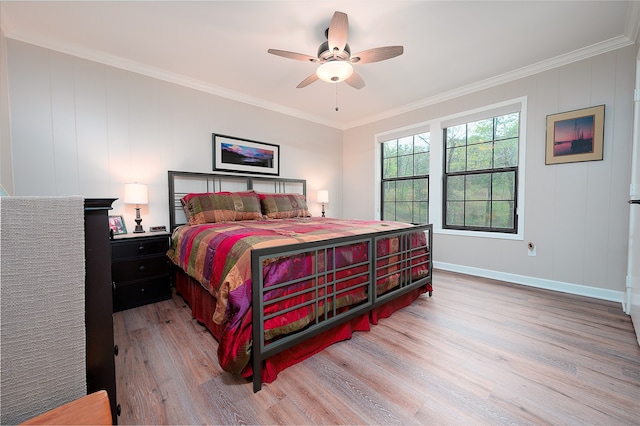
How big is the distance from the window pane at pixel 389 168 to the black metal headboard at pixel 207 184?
65.2 inches

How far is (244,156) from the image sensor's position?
3.71 m

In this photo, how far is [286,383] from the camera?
4.75ft

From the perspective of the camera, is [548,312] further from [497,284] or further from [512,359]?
[512,359]

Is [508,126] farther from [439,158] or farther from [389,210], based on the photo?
[389,210]

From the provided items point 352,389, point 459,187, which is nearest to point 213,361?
point 352,389

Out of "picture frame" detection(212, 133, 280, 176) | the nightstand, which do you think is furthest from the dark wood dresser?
"picture frame" detection(212, 133, 280, 176)

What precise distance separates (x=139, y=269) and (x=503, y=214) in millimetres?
4299

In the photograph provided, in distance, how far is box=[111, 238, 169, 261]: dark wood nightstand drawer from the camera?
2365 mm

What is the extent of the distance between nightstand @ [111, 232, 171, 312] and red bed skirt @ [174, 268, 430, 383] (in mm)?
207

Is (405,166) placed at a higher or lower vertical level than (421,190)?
higher

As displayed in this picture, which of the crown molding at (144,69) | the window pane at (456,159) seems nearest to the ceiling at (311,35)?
the crown molding at (144,69)

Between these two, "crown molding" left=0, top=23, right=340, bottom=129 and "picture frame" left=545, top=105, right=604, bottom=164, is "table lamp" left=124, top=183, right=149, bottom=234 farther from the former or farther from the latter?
"picture frame" left=545, top=105, right=604, bottom=164

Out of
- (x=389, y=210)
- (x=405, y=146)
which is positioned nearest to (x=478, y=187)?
(x=405, y=146)

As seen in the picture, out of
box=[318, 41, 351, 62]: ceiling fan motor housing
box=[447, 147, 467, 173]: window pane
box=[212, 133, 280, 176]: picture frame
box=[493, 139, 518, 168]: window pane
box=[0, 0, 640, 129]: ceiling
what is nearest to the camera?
box=[0, 0, 640, 129]: ceiling
